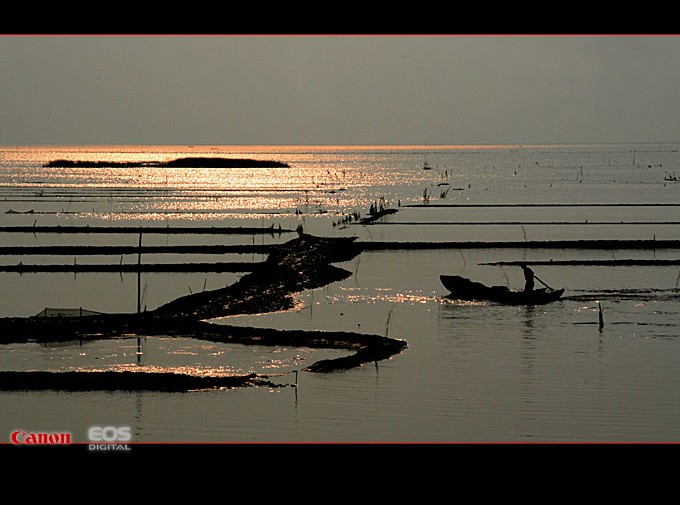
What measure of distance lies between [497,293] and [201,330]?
21.8ft

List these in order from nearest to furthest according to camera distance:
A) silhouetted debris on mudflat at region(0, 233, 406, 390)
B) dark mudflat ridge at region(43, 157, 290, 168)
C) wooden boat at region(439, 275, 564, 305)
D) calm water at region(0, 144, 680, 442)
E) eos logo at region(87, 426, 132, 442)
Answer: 1. eos logo at region(87, 426, 132, 442)
2. calm water at region(0, 144, 680, 442)
3. silhouetted debris on mudflat at region(0, 233, 406, 390)
4. wooden boat at region(439, 275, 564, 305)
5. dark mudflat ridge at region(43, 157, 290, 168)

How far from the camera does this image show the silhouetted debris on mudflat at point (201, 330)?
11117 mm

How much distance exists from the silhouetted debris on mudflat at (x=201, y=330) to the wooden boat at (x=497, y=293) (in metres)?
3.16

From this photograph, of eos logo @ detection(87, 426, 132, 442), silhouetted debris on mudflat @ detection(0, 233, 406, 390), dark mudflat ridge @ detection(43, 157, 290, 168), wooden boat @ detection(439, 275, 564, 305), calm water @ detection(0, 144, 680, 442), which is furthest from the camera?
dark mudflat ridge @ detection(43, 157, 290, 168)

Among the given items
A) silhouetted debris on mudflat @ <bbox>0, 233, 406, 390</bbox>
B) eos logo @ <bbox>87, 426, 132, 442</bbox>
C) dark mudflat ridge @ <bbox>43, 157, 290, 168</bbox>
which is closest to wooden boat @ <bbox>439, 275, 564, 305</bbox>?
silhouetted debris on mudflat @ <bbox>0, 233, 406, 390</bbox>

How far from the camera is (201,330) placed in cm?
1435

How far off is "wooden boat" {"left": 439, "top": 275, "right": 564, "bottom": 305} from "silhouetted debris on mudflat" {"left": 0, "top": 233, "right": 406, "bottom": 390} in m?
3.16

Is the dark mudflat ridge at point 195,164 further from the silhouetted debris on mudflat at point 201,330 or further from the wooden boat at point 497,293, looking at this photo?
the wooden boat at point 497,293

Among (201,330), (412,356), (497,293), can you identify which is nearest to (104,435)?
(412,356)

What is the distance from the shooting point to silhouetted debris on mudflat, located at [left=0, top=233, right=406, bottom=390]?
11117mm

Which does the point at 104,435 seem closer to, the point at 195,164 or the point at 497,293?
the point at 497,293

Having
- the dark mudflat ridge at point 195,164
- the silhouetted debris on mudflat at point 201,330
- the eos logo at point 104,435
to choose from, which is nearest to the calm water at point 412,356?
the silhouetted debris on mudflat at point 201,330

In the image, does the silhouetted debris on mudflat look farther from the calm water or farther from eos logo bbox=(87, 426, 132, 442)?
eos logo bbox=(87, 426, 132, 442)
